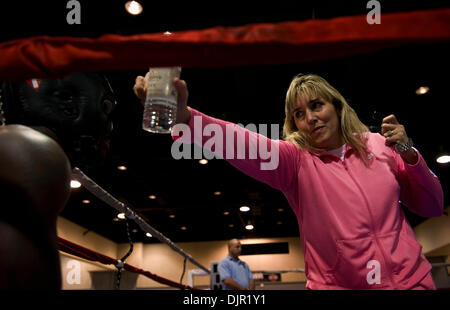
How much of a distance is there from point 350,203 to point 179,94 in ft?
1.80

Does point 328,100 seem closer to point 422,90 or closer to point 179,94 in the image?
point 179,94

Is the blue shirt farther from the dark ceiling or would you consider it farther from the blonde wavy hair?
the blonde wavy hair

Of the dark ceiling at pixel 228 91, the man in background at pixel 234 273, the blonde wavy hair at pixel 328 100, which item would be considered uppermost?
the dark ceiling at pixel 228 91

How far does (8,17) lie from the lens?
9.46 feet

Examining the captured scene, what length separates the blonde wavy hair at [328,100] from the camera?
1158mm

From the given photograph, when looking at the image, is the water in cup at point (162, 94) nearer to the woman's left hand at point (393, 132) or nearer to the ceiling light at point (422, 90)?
the woman's left hand at point (393, 132)

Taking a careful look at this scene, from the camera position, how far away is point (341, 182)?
1.04 m

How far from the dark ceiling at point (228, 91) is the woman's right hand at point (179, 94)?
64 cm

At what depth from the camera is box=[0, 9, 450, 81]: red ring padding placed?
0.65m

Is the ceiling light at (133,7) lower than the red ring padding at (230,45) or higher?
higher

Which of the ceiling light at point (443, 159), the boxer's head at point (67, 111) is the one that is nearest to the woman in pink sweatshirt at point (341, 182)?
the boxer's head at point (67, 111)

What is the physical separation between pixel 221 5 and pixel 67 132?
2926 mm

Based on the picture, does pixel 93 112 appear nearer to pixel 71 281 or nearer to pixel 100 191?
pixel 100 191

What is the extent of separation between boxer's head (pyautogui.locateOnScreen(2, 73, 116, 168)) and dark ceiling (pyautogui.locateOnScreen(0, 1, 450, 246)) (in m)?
0.85
